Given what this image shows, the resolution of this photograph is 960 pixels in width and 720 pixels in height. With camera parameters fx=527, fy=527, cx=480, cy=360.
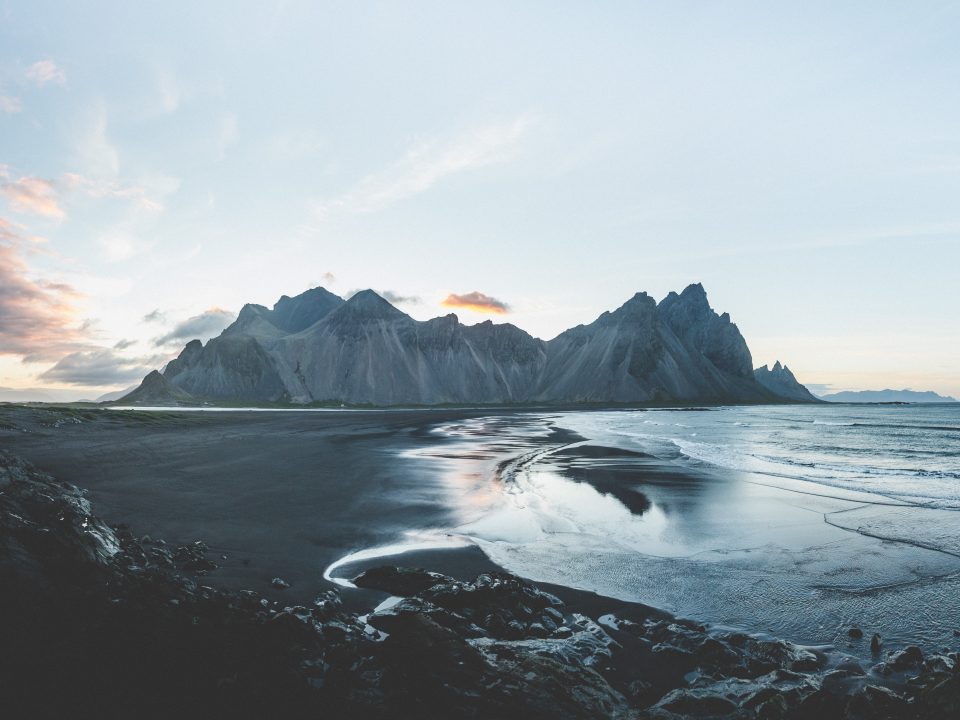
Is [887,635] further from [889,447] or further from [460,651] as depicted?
[889,447]

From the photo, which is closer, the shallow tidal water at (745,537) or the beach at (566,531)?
the shallow tidal water at (745,537)

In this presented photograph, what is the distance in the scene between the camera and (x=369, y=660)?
6.18 m

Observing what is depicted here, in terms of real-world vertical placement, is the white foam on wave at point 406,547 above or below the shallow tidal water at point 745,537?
above

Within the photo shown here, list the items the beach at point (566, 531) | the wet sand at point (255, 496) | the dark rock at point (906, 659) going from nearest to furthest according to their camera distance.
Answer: the dark rock at point (906, 659) → the beach at point (566, 531) → the wet sand at point (255, 496)

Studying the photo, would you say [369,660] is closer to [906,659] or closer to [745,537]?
[906,659]

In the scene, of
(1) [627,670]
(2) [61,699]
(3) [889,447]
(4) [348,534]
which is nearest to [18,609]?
(2) [61,699]

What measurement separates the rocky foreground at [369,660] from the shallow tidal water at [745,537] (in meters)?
1.51

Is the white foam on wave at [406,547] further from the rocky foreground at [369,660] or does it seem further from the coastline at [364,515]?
the rocky foreground at [369,660]

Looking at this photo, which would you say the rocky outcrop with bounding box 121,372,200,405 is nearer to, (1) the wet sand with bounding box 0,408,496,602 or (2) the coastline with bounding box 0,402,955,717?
(2) the coastline with bounding box 0,402,955,717

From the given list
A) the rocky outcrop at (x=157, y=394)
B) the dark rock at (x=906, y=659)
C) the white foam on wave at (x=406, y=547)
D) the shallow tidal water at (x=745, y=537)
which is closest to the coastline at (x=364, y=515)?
the dark rock at (x=906, y=659)

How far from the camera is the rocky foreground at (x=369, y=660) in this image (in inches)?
201

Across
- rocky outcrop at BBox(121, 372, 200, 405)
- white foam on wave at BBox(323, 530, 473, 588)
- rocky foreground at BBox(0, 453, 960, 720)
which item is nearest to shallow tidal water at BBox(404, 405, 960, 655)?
white foam on wave at BBox(323, 530, 473, 588)

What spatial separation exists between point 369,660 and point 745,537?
448 inches

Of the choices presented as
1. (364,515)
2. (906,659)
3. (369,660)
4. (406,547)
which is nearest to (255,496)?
(364,515)
